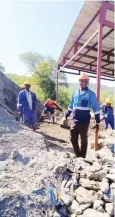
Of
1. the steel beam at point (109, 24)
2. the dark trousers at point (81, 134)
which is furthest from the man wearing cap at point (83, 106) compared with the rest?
the steel beam at point (109, 24)

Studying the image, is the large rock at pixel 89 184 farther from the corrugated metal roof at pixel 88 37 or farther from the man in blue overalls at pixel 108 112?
the man in blue overalls at pixel 108 112

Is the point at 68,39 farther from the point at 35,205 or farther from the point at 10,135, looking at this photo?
the point at 35,205

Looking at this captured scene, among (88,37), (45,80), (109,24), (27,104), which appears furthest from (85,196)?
(45,80)

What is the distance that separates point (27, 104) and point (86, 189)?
3.94 m

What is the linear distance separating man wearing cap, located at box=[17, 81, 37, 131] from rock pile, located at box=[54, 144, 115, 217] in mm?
3328

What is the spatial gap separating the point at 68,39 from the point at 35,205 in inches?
249

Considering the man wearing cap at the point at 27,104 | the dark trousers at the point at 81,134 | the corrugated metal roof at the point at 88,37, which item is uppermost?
the corrugated metal roof at the point at 88,37

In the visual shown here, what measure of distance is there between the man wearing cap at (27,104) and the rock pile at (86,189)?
3.33m

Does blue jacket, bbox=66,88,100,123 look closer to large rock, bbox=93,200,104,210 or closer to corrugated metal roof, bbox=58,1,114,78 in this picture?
large rock, bbox=93,200,104,210

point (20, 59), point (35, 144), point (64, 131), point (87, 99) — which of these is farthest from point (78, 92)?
point (20, 59)

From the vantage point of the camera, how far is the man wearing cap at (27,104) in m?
6.38

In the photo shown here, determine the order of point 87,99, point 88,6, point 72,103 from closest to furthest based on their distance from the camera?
point 87,99 < point 72,103 < point 88,6

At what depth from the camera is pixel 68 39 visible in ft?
25.6

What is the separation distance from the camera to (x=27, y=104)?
6508 millimetres
